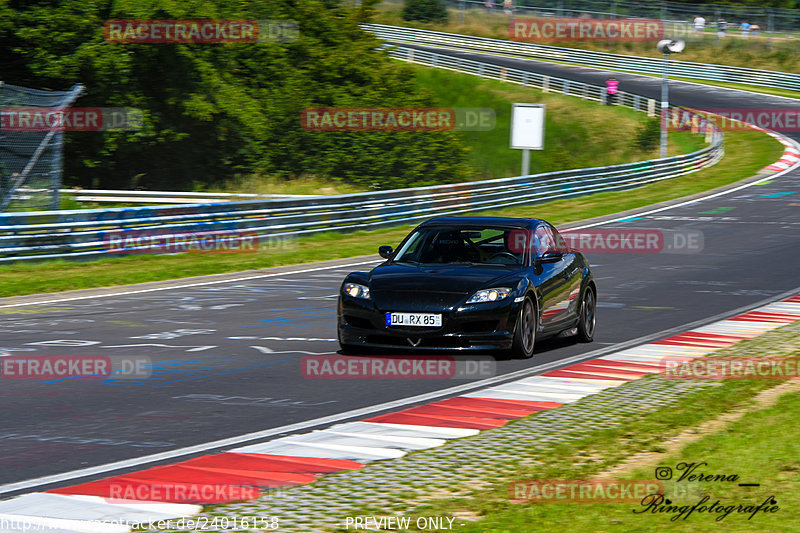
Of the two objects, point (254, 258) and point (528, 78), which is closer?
point (254, 258)

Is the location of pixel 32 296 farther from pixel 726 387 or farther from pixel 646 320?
pixel 726 387

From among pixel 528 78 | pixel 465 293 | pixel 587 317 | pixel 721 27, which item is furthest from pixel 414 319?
pixel 721 27

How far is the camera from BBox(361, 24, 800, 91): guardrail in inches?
2589

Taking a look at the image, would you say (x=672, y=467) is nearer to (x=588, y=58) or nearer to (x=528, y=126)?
(x=528, y=126)

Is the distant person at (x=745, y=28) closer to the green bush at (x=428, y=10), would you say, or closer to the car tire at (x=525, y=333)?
the green bush at (x=428, y=10)

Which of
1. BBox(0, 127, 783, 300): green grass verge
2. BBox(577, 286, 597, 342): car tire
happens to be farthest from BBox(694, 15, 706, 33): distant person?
BBox(577, 286, 597, 342): car tire

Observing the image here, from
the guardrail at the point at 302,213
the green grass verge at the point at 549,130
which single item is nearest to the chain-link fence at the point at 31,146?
the guardrail at the point at 302,213

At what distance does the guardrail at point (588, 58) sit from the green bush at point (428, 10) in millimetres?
5874

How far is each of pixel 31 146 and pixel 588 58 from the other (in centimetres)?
5611

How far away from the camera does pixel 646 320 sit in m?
14.4

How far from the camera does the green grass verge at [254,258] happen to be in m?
18.1

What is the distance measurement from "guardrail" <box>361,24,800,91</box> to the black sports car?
5457 centimetres

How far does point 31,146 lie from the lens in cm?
2062

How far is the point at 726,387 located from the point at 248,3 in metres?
31.1
